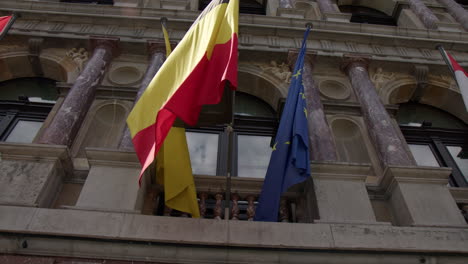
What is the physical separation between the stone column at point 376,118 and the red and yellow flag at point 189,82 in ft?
12.2

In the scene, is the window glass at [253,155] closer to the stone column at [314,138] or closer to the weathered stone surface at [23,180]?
the stone column at [314,138]

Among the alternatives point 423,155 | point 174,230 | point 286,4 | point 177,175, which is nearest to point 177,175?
point 177,175

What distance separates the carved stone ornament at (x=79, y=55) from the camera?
37.0 feet

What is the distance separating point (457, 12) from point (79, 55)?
13429 mm

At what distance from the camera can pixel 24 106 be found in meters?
10.5

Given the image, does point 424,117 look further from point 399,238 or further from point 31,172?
point 31,172

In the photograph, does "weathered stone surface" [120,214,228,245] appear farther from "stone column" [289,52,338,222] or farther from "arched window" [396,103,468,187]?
"arched window" [396,103,468,187]

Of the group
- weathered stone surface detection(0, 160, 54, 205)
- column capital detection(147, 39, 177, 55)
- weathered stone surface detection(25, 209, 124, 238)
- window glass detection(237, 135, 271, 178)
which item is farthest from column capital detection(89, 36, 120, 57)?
weathered stone surface detection(25, 209, 124, 238)

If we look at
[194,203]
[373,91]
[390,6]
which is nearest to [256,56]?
[373,91]

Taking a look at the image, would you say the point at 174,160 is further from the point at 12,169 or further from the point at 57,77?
the point at 57,77

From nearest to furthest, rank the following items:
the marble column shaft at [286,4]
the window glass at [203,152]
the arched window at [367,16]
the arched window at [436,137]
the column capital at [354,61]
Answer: the window glass at [203,152] < the arched window at [436,137] < the column capital at [354,61] < the marble column shaft at [286,4] < the arched window at [367,16]

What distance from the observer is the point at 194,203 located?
7.04m

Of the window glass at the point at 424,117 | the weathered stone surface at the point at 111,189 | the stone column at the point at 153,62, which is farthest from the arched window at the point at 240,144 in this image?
the window glass at the point at 424,117

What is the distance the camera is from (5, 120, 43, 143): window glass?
9.63m
